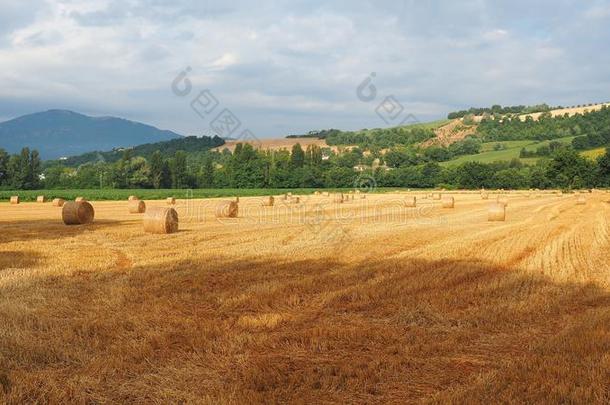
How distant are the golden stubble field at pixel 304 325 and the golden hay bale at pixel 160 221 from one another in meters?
4.90

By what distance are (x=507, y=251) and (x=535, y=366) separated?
29.5ft

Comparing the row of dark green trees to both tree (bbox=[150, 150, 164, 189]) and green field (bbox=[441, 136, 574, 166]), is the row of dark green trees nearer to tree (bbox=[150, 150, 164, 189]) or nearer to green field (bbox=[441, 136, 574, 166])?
tree (bbox=[150, 150, 164, 189])

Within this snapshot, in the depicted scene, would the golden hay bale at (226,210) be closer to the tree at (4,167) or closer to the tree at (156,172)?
the tree at (156,172)

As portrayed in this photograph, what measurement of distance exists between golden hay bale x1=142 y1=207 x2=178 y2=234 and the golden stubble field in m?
4.90

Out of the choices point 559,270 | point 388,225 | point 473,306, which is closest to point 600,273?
point 559,270

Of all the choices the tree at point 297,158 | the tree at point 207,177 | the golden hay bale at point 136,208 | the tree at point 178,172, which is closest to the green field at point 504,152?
the tree at point 297,158

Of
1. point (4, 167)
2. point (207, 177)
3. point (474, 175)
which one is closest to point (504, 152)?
point (474, 175)

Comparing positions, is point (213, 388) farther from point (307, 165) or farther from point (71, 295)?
point (307, 165)

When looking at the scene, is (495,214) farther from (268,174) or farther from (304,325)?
(268,174)

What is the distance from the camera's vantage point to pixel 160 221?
64.1ft

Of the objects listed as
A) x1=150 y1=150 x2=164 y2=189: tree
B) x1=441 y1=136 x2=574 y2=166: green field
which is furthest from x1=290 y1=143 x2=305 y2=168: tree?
x1=441 y1=136 x2=574 y2=166: green field

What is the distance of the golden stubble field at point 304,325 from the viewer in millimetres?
5469

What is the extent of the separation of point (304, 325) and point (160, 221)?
42.4 ft

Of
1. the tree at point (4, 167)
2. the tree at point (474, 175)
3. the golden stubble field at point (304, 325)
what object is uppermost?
the tree at point (4, 167)
